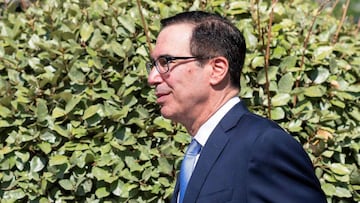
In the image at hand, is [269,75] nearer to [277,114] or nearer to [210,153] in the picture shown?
[277,114]

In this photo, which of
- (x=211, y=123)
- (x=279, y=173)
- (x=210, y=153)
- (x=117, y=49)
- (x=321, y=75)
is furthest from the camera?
(x=321, y=75)

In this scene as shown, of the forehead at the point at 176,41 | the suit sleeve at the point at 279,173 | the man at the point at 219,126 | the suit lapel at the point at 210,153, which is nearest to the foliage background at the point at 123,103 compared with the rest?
the man at the point at 219,126

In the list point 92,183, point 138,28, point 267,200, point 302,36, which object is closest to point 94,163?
point 92,183

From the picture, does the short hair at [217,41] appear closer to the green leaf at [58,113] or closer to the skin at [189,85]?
the skin at [189,85]

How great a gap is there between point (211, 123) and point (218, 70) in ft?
0.63

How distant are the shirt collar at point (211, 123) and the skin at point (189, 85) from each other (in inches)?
0.7

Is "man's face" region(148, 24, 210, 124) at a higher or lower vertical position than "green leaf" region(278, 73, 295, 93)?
higher

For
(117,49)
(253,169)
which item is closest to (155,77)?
(253,169)

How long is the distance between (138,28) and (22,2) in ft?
3.41

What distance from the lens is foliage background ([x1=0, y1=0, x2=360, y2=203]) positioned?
3.82m

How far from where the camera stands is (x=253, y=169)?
7.28ft

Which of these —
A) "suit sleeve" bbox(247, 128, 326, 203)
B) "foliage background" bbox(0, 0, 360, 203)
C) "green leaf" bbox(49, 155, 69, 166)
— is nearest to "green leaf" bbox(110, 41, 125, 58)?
"foliage background" bbox(0, 0, 360, 203)

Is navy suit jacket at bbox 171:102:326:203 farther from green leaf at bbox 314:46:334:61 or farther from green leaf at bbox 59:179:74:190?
green leaf at bbox 314:46:334:61

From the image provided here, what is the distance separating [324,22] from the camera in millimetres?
4613
